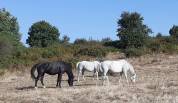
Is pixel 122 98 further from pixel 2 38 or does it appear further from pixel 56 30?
pixel 56 30

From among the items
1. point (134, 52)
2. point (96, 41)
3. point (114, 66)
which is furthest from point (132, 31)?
point (114, 66)

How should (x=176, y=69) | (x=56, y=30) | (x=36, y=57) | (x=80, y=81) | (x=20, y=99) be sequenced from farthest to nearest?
(x=56, y=30)
(x=36, y=57)
(x=176, y=69)
(x=80, y=81)
(x=20, y=99)

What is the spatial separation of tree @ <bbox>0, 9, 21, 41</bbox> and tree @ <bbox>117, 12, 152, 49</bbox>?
645 inches

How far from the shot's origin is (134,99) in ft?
77.3

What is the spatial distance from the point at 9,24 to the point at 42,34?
17.3ft

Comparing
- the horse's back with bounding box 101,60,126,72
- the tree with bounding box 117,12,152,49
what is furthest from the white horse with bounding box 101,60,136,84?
the tree with bounding box 117,12,152,49

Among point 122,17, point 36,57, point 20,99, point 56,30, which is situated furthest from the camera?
point 56,30

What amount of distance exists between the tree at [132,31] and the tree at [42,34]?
1435 cm

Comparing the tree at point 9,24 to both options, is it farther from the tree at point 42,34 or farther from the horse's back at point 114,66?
the horse's back at point 114,66

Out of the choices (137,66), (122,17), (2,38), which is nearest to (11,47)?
(2,38)

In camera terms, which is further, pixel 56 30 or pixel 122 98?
pixel 56 30

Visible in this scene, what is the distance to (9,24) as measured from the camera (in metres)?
80.8

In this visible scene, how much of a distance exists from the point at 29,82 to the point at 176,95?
15.6 meters

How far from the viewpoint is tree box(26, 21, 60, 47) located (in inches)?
3248
